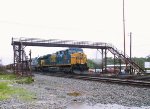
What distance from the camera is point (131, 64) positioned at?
43125mm

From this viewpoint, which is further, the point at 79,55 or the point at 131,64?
the point at 131,64

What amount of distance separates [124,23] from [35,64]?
24560 millimetres

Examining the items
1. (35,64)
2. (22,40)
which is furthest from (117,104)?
(35,64)

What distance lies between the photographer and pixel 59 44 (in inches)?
1897

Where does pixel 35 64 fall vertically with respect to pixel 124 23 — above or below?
below

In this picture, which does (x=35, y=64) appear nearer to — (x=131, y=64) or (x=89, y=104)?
(x=131, y=64)

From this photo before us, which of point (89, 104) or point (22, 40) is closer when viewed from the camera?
point (89, 104)

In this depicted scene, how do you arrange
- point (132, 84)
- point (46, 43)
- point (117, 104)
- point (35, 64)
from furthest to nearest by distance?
point (35, 64) → point (46, 43) → point (132, 84) → point (117, 104)

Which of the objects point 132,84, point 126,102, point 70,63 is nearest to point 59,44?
point 70,63

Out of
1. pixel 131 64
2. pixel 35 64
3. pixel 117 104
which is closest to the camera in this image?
pixel 117 104

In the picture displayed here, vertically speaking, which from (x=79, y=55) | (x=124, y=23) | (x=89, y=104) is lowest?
(x=89, y=104)

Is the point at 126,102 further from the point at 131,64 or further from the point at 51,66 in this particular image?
the point at 51,66

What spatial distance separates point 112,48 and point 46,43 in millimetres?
10555

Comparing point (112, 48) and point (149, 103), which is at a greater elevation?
point (112, 48)
